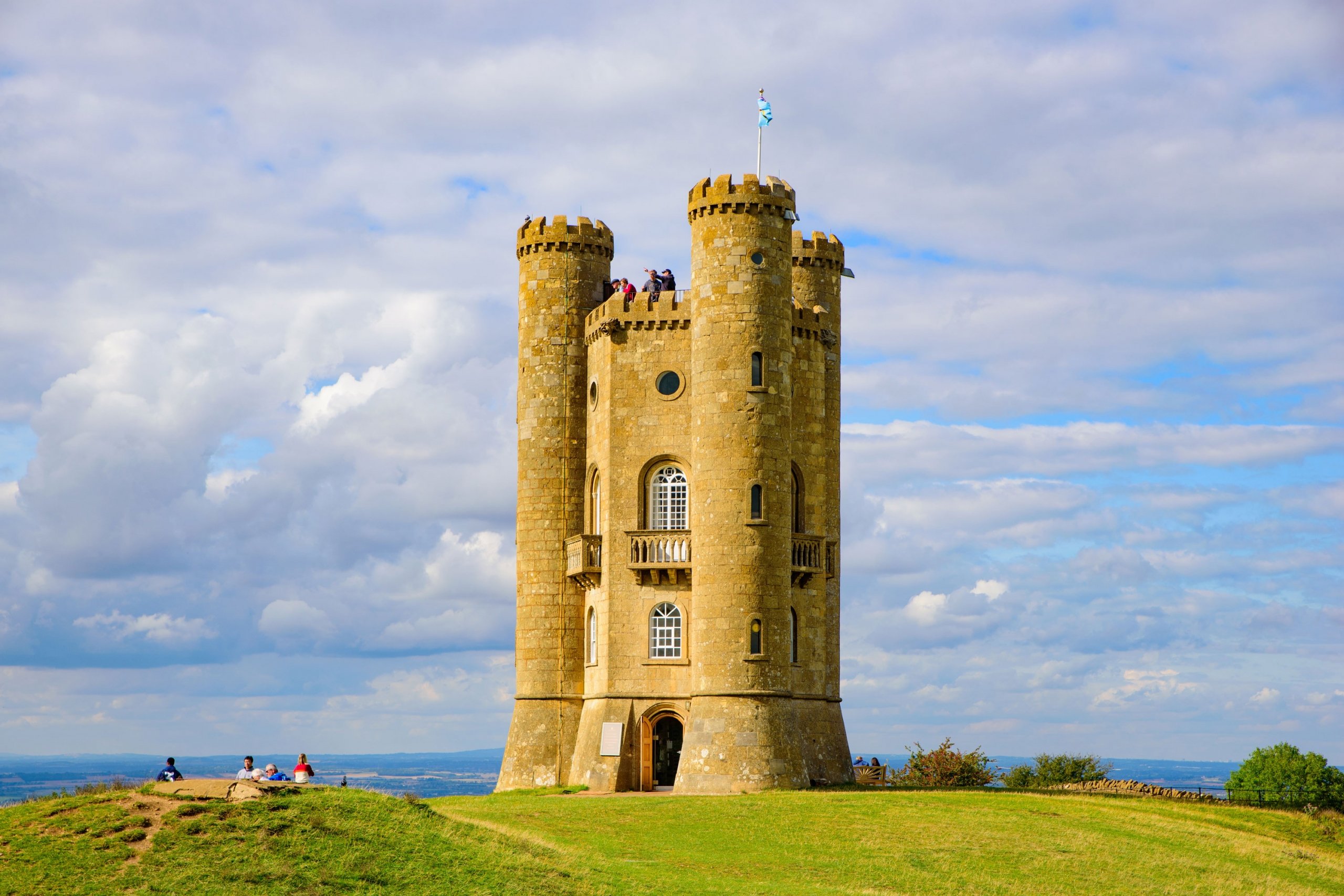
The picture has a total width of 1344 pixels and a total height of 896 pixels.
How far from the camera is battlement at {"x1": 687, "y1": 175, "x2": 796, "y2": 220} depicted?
5116 cm

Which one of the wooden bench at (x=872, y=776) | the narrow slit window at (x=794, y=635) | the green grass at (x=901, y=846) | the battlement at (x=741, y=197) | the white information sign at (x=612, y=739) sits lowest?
the green grass at (x=901, y=846)

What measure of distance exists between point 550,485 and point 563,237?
30.8 feet

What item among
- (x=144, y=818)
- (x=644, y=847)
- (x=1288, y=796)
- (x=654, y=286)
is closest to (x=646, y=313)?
(x=654, y=286)

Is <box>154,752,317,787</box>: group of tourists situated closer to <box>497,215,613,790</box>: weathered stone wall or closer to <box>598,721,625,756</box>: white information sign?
<box>598,721,625,756</box>: white information sign

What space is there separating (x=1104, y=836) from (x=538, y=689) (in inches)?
855

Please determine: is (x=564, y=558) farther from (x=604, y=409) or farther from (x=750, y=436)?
(x=750, y=436)

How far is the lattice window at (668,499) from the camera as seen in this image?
52.7m

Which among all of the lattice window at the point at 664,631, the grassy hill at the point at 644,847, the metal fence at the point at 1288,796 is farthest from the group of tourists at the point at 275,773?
the metal fence at the point at 1288,796

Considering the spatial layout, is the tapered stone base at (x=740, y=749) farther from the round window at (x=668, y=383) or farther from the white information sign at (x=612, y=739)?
the round window at (x=668, y=383)

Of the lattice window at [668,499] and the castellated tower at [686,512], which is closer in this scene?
the castellated tower at [686,512]

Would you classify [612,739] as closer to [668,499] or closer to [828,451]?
[668,499]

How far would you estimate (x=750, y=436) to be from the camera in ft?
164

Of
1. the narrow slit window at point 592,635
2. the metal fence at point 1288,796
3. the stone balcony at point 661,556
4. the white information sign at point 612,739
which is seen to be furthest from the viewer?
the metal fence at point 1288,796

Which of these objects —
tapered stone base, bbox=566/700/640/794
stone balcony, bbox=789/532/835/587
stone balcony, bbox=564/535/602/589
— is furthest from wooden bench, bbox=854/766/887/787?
stone balcony, bbox=564/535/602/589
